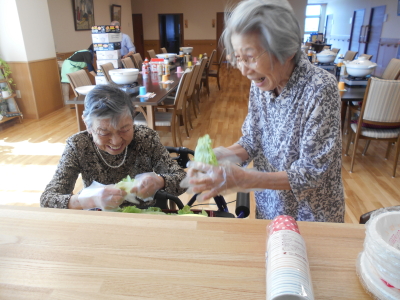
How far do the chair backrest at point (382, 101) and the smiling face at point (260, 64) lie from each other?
2.30 m

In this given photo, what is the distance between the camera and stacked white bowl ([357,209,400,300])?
575 millimetres

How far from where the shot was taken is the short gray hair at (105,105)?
133 centimetres

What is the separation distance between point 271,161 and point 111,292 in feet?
2.60

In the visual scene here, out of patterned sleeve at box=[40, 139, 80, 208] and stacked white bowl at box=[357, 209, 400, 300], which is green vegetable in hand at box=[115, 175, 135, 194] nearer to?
patterned sleeve at box=[40, 139, 80, 208]

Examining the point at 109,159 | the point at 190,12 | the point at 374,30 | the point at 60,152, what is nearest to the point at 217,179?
the point at 109,159

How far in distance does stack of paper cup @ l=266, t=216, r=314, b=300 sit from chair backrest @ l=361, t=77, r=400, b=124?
9.03 ft

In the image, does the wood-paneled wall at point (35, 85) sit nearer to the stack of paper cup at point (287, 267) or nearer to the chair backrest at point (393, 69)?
the stack of paper cup at point (287, 267)

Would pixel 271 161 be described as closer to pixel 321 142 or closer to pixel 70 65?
pixel 321 142

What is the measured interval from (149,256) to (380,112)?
10.0ft

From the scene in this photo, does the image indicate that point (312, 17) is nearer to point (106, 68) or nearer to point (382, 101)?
point (106, 68)

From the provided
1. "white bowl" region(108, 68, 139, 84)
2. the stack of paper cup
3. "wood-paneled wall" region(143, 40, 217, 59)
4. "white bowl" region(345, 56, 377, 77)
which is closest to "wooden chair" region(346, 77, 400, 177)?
"white bowl" region(345, 56, 377, 77)

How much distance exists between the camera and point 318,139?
3.29 ft

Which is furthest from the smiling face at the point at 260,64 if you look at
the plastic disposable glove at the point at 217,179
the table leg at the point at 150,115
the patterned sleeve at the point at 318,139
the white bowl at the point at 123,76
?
the white bowl at the point at 123,76

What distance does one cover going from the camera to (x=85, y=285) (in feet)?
2.35
